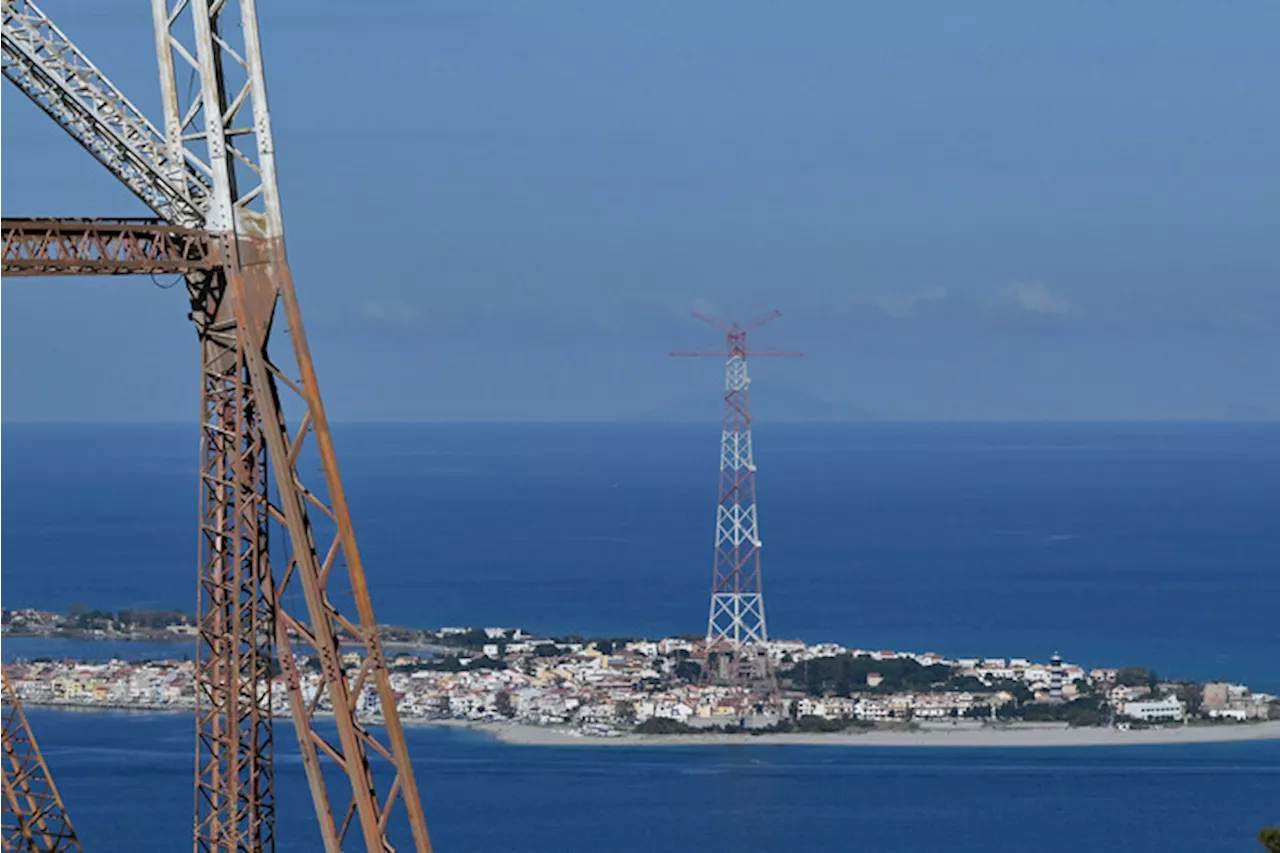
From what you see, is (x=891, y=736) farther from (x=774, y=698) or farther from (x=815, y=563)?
(x=815, y=563)

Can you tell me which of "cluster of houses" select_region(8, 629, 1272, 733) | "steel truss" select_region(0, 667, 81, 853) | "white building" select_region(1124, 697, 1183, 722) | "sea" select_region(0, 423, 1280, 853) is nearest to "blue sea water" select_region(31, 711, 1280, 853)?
"sea" select_region(0, 423, 1280, 853)

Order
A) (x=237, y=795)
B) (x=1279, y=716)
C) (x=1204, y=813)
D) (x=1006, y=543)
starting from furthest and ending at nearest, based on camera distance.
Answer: (x=1006, y=543), (x=1279, y=716), (x=1204, y=813), (x=237, y=795)

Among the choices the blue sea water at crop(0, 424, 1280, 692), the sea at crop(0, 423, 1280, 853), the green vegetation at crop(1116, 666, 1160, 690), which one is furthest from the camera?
the blue sea water at crop(0, 424, 1280, 692)

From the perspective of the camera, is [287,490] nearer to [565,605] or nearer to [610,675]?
[610,675]

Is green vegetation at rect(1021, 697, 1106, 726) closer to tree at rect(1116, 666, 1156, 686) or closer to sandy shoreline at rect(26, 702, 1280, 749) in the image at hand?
sandy shoreline at rect(26, 702, 1280, 749)

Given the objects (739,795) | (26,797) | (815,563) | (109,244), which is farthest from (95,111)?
(815,563)

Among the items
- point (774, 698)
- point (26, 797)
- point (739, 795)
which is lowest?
point (739, 795)

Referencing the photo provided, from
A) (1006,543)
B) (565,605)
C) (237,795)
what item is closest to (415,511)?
(1006,543)
